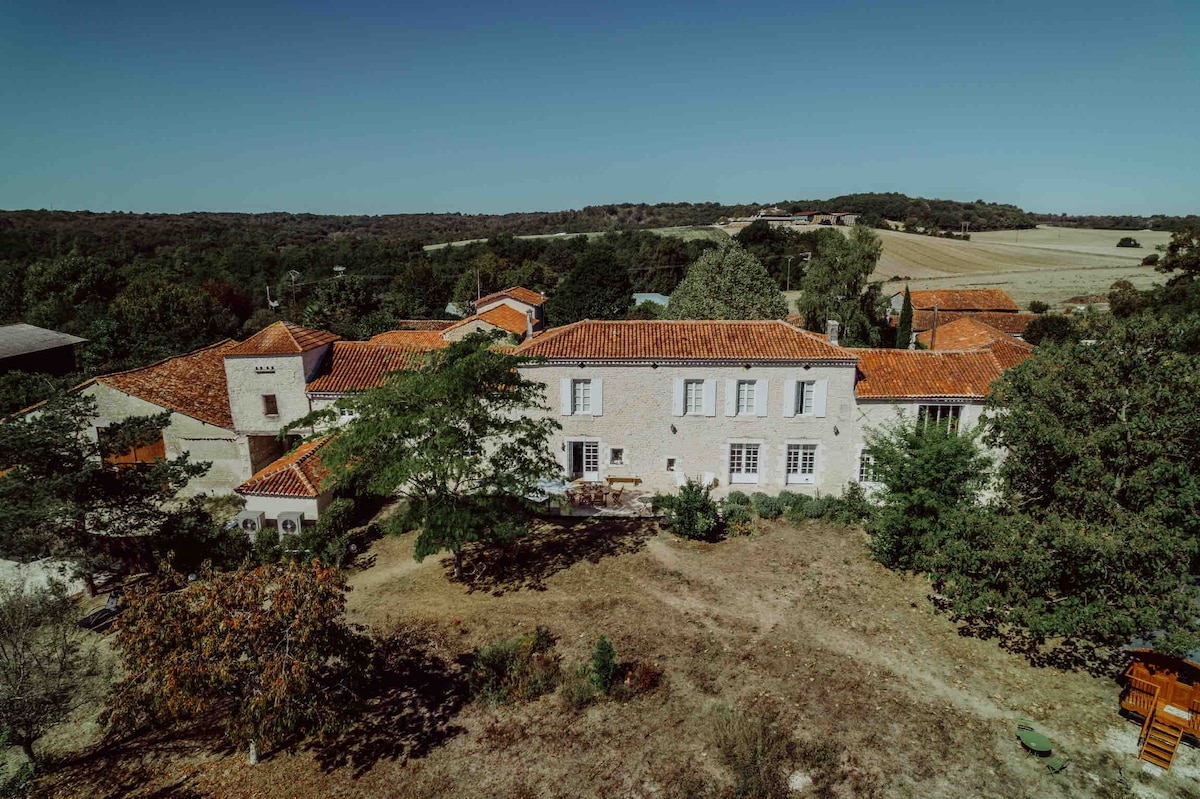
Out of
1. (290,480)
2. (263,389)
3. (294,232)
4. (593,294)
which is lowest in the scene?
(290,480)

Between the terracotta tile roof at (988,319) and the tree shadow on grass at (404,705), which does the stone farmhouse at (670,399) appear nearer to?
the tree shadow on grass at (404,705)

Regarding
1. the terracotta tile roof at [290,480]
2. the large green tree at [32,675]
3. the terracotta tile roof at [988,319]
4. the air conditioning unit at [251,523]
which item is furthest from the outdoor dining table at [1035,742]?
the terracotta tile roof at [988,319]

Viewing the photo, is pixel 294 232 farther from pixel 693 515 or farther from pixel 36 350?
pixel 693 515

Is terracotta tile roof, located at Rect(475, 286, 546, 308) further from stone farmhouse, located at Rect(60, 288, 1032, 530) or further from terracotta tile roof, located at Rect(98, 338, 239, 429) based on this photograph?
stone farmhouse, located at Rect(60, 288, 1032, 530)

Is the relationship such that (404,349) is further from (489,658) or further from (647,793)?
(647,793)

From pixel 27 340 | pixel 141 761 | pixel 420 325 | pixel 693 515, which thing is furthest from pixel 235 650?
pixel 27 340

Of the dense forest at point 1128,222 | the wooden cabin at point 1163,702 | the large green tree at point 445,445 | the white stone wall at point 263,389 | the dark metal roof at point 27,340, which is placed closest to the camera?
the wooden cabin at point 1163,702

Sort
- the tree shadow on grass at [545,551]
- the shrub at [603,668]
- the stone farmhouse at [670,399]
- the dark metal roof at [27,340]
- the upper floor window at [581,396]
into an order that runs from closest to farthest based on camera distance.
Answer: the shrub at [603,668] < the tree shadow on grass at [545,551] < the stone farmhouse at [670,399] < the upper floor window at [581,396] < the dark metal roof at [27,340]
